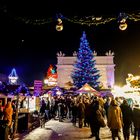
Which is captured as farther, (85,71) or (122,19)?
(85,71)

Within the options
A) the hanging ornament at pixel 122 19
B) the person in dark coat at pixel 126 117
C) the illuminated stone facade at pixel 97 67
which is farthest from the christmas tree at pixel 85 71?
the person in dark coat at pixel 126 117

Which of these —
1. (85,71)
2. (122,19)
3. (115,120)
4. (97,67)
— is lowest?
(115,120)

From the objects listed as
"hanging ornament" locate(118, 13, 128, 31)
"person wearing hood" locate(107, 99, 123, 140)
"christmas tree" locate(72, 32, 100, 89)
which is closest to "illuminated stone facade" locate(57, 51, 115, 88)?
"christmas tree" locate(72, 32, 100, 89)

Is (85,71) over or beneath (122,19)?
over

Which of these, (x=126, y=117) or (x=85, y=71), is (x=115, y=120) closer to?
(x=126, y=117)

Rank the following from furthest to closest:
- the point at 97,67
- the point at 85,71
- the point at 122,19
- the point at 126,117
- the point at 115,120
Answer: the point at 97,67 → the point at 85,71 → the point at 122,19 → the point at 126,117 → the point at 115,120

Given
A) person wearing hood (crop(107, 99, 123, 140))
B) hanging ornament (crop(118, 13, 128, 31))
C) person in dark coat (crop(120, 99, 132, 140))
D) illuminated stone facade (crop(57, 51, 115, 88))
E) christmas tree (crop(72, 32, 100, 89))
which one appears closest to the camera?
person wearing hood (crop(107, 99, 123, 140))

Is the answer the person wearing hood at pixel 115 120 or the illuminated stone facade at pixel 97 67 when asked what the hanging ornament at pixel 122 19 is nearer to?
the person wearing hood at pixel 115 120

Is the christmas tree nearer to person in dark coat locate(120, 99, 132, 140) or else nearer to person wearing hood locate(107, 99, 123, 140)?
person in dark coat locate(120, 99, 132, 140)

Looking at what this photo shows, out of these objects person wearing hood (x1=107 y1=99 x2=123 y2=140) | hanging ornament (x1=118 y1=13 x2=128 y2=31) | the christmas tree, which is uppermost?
the christmas tree

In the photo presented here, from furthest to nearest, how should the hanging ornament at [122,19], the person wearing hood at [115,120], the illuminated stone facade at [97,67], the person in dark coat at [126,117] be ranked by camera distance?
1. the illuminated stone facade at [97,67]
2. the hanging ornament at [122,19]
3. the person in dark coat at [126,117]
4. the person wearing hood at [115,120]

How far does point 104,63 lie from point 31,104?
179ft

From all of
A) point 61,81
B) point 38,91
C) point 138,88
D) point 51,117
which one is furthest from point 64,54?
point 138,88

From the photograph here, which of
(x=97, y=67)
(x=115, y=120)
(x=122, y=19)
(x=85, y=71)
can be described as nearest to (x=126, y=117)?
(x=115, y=120)
